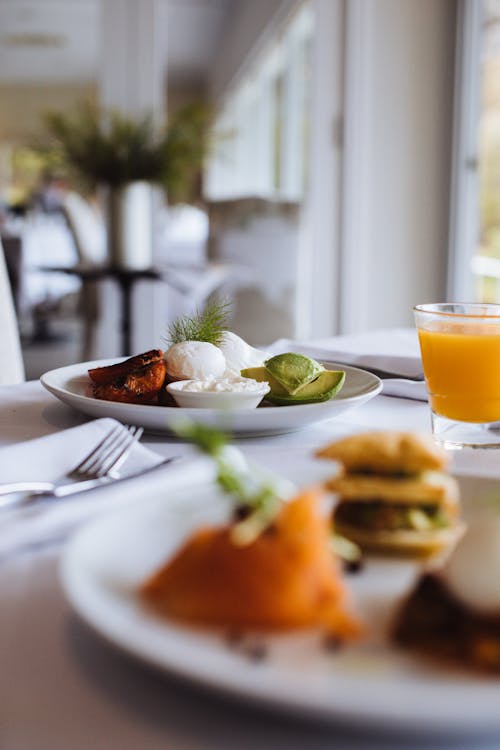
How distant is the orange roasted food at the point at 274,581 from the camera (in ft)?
1.11

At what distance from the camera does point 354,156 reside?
13.0 ft

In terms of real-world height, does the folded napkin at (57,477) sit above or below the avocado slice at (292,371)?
below

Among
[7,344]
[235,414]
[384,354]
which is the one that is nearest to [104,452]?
[235,414]

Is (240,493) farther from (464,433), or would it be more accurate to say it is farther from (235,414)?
(464,433)

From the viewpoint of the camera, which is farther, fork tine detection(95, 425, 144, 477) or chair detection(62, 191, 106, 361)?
chair detection(62, 191, 106, 361)

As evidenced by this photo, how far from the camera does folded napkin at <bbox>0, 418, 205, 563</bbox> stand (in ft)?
1.69

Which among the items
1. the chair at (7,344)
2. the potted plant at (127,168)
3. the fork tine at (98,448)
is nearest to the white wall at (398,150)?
the potted plant at (127,168)

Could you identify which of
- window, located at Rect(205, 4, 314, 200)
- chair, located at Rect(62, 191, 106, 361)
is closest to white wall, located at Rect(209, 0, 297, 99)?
window, located at Rect(205, 4, 314, 200)

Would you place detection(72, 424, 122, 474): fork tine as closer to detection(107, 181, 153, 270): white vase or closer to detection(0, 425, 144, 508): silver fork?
detection(0, 425, 144, 508): silver fork

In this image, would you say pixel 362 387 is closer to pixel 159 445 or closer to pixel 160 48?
pixel 159 445

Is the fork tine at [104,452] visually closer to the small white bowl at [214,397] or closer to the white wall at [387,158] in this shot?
the small white bowl at [214,397]

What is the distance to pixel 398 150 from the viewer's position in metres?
3.82

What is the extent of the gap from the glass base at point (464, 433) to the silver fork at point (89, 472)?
31 cm

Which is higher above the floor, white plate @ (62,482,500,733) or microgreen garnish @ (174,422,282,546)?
microgreen garnish @ (174,422,282,546)
